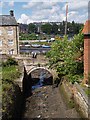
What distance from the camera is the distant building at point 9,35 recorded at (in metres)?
43.3

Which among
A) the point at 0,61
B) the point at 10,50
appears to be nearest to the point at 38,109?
the point at 0,61

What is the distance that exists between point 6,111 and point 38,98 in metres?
10.4

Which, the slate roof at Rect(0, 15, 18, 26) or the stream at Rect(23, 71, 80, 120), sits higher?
the slate roof at Rect(0, 15, 18, 26)

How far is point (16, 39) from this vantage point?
43688mm

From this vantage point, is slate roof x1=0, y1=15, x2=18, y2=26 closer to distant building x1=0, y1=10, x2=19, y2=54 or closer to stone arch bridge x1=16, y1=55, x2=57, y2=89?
distant building x1=0, y1=10, x2=19, y2=54

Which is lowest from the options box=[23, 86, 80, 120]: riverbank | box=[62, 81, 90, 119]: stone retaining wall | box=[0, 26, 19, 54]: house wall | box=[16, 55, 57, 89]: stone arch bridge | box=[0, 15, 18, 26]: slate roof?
box=[23, 86, 80, 120]: riverbank

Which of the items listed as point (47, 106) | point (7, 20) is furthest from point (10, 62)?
point (7, 20)

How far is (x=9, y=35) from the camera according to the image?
43.6 meters

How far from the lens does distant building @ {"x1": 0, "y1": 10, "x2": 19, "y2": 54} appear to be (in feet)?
142

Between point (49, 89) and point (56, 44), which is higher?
point (56, 44)

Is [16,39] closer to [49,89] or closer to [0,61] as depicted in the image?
[0,61]

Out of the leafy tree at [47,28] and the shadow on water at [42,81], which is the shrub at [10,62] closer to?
the shadow on water at [42,81]

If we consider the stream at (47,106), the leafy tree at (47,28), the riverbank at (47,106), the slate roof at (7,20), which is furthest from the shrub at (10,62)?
the leafy tree at (47,28)

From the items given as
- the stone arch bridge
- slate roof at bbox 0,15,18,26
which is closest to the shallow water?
the stone arch bridge
